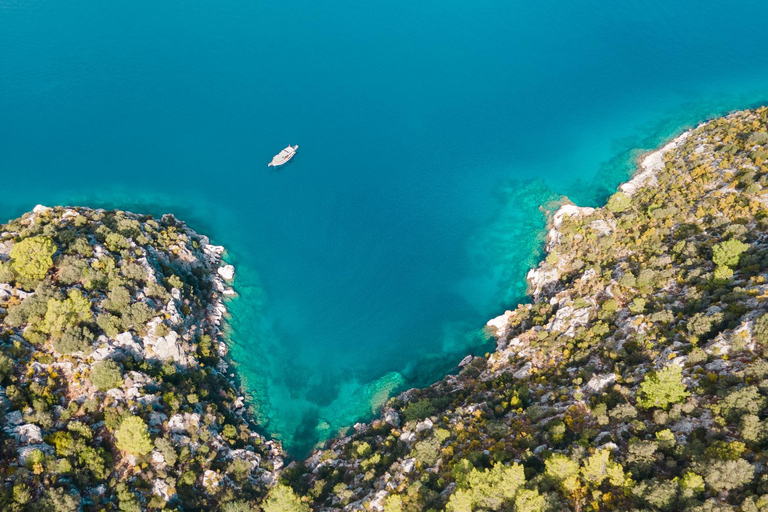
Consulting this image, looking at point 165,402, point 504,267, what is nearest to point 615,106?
point 504,267

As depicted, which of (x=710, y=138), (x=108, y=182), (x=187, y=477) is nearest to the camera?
(x=187, y=477)

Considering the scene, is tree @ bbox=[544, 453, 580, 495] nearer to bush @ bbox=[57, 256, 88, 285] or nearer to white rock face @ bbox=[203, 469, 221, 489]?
white rock face @ bbox=[203, 469, 221, 489]

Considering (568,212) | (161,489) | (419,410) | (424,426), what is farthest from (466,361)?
(161,489)

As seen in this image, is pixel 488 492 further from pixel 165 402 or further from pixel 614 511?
pixel 165 402

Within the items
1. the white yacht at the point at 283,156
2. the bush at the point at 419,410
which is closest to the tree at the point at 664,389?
the bush at the point at 419,410

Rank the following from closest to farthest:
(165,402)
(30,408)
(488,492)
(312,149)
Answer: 1. (488,492)
2. (30,408)
3. (165,402)
4. (312,149)

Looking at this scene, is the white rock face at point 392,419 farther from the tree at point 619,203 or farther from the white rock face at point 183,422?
the tree at point 619,203

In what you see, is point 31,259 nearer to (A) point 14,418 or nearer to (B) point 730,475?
(A) point 14,418
